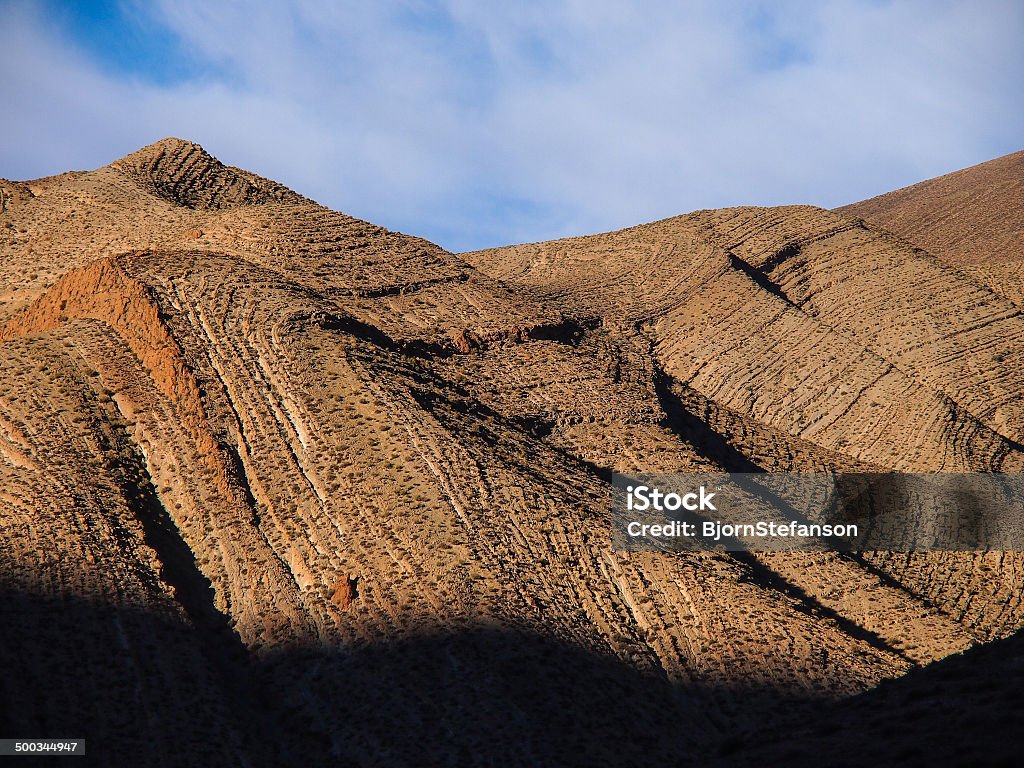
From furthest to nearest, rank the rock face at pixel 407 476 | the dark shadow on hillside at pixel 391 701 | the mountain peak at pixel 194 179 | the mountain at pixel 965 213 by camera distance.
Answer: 1. the mountain at pixel 965 213
2. the mountain peak at pixel 194 179
3. the rock face at pixel 407 476
4. the dark shadow on hillside at pixel 391 701

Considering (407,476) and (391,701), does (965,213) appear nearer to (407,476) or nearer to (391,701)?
(407,476)

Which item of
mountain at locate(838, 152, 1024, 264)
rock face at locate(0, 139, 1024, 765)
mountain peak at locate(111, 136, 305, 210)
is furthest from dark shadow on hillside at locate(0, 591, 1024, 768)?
mountain at locate(838, 152, 1024, 264)

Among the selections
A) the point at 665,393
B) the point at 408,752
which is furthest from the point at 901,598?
the point at 408,752

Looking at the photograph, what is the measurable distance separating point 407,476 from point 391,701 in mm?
5287

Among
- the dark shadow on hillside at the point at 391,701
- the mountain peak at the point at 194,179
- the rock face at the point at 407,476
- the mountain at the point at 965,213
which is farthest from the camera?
the mountain at the point at 965,213

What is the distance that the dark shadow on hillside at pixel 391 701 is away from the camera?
15.1m

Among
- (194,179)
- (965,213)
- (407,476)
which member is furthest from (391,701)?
(965,213)

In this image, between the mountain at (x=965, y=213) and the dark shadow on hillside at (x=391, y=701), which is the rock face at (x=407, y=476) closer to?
the dark shadow on hillside at (x=391, y=701)

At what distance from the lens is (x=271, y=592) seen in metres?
19.4

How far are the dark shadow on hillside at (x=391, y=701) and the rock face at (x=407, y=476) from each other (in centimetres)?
5

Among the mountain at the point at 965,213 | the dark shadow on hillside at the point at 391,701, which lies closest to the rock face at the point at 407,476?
the dark shadow on hillside at the point at 391,701

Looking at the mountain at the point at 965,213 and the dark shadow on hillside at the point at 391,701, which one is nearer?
the dark shadow on hillside at the point at 391,701

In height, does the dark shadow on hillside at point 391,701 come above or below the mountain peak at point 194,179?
below

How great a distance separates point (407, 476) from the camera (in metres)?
21.4
